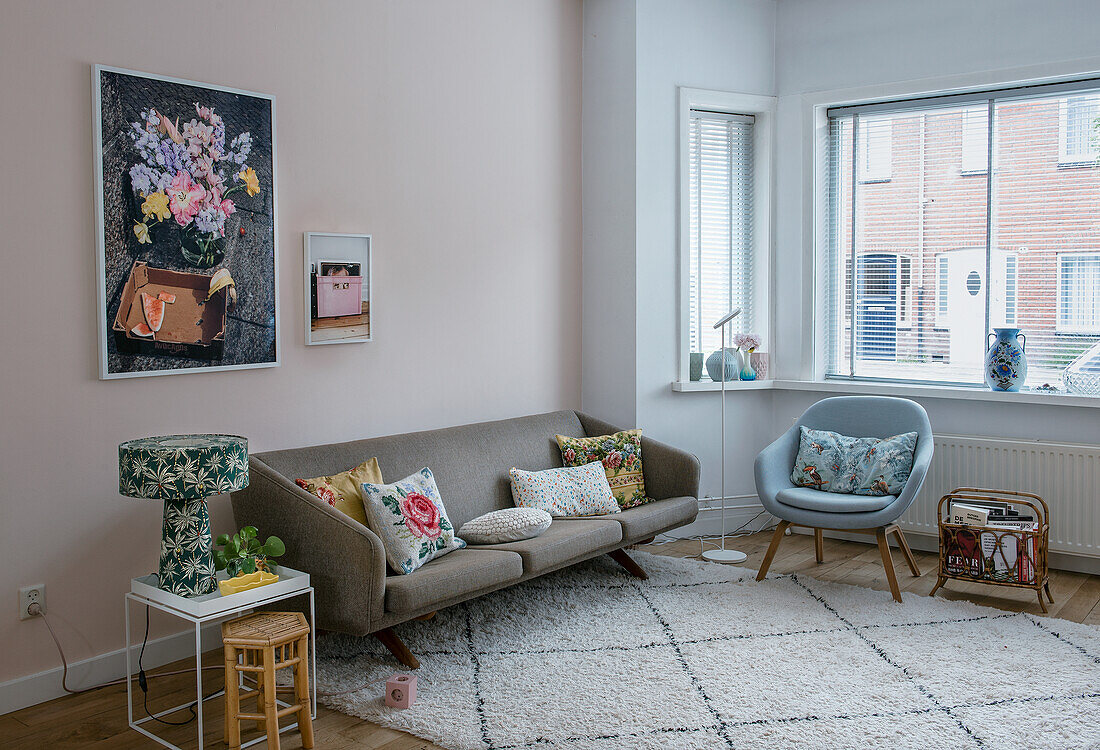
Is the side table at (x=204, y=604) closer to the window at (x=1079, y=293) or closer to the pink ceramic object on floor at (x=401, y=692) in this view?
the pink ceramic object on floor at (x=401, y=692)

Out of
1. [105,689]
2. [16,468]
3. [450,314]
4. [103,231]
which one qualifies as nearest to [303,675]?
[105,689]

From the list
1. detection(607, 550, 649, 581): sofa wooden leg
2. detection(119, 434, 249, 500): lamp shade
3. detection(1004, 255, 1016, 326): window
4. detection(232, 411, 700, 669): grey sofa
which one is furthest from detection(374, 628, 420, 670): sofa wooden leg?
detection(1004, 255, 1016, 326): window

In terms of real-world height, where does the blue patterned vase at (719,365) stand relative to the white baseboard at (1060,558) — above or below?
above

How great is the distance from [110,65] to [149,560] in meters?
1.73

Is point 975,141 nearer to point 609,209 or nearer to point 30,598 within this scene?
point 609,209

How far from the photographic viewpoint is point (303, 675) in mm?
2748

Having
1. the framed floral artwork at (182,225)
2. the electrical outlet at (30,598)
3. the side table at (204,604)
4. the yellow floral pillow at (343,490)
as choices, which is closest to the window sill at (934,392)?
the yellow floral pillow at (343,490)

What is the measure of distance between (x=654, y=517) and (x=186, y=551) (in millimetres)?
2080

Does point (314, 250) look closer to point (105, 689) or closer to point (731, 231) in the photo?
point (105, 689)

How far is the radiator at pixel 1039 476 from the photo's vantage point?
14.3 feet

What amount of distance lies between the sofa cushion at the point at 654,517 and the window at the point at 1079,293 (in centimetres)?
210

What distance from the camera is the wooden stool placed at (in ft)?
8.57

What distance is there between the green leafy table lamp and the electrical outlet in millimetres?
503

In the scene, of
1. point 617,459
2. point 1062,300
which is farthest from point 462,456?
point 1062,300
